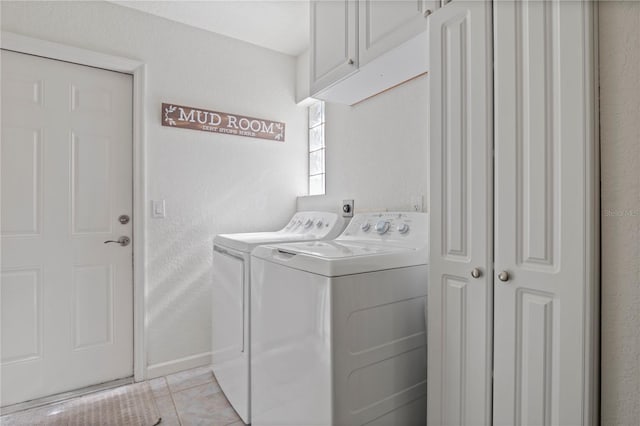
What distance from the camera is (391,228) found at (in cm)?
170

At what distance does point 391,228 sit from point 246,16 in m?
1.77

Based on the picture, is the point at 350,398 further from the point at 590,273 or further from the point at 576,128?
the point at 576,128

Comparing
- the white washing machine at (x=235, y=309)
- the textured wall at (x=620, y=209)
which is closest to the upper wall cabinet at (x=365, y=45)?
the textured wall at (x=620, y=209)

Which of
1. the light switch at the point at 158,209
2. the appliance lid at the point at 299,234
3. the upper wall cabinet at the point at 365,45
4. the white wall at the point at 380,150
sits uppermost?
the upper wall cabinet at the point at 365,45

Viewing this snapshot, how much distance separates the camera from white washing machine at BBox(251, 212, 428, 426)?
1127 millimetres

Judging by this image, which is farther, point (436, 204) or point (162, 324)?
point (162, 324)

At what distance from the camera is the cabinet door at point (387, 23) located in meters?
1.32

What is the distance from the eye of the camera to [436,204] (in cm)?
115

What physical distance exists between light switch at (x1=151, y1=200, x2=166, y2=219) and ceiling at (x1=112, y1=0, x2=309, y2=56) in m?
1.25

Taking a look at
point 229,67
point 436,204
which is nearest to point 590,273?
point 436,204

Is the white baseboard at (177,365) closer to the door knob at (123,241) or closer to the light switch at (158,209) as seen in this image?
the door knob at (123,241)

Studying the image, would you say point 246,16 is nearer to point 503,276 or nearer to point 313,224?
point 313,224

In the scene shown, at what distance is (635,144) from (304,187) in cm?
224

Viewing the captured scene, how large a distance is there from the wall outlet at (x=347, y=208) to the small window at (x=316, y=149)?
0.48m
